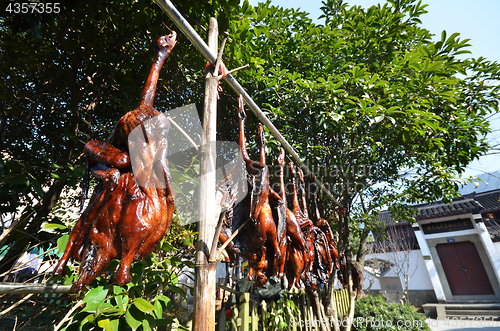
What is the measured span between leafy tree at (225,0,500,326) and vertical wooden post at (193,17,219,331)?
1963 mm

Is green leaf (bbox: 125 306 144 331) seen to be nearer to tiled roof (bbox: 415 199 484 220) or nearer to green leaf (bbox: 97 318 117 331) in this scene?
green leaf (bbox: 97 318 117 331)

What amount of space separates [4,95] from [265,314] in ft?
16.9

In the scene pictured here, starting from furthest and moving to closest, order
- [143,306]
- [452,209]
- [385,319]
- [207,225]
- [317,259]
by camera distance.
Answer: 1. [452,209]
2. [385,319]
3. [317,259]
4. [207,225]
5. [143,306]

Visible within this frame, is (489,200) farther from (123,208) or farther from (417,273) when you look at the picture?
(123,208)

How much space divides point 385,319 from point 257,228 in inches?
278

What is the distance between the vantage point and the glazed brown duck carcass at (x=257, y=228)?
175 centimetres

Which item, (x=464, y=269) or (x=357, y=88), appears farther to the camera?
(x=464, y=269)

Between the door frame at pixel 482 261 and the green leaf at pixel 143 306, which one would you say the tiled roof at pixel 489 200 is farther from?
the green leaf at pixel 143 306

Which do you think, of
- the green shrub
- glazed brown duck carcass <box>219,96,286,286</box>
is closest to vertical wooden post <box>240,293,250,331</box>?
glazed brown duck carcass <box>219,96,286,286</box>

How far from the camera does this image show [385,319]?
258 inches

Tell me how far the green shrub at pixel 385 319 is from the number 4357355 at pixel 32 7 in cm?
807

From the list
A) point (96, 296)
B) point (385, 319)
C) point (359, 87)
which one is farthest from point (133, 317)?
point (385, 319)

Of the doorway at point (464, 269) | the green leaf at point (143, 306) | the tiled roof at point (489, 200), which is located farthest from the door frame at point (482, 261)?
the green leaf at point (143, 306)

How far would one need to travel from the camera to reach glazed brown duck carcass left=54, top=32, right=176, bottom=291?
94 cm
